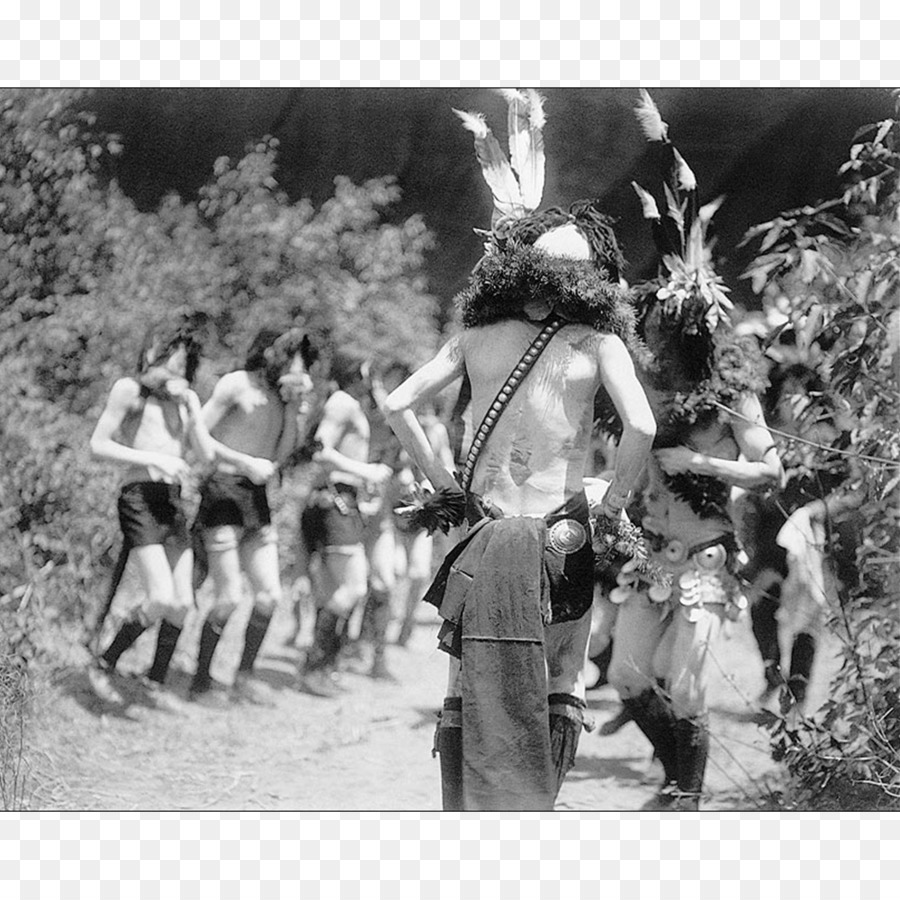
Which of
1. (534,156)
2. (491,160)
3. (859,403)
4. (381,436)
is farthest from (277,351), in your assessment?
(859,403)

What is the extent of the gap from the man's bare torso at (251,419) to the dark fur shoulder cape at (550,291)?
0.94m

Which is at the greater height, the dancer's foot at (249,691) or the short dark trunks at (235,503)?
the short dark trunks at (235,503)

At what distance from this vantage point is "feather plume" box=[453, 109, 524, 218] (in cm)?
544

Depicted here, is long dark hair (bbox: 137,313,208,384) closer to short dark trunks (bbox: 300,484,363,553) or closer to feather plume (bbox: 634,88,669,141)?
short dark trunks (bbox: 300,484,363,553)

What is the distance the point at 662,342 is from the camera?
217 inches

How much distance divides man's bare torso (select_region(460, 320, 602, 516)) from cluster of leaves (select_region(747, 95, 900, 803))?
32.5 inches

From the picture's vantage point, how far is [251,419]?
564 centimetres

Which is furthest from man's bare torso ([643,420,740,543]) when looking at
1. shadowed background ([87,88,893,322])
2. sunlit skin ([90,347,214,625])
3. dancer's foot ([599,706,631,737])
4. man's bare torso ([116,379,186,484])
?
man's bare torso ([116,379,186,484])

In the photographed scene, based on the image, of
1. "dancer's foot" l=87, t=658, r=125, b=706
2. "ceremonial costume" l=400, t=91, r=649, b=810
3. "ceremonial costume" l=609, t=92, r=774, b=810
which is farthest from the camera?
"dancer's foot" l=87, t=658, r=125, b=706

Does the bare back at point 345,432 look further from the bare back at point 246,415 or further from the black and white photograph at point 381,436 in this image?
the bare back at point 246,415

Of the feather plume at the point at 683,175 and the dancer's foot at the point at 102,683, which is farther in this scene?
the dancer's foot at the point at 102,683

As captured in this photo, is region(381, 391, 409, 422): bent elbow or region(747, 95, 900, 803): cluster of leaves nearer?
region(381, 391, 409, 422): bent elbow

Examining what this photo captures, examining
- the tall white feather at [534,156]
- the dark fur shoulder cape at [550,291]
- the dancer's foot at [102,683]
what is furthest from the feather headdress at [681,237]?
the dancer's foot at [102,683]

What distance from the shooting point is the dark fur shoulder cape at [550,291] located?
16.2 ft
